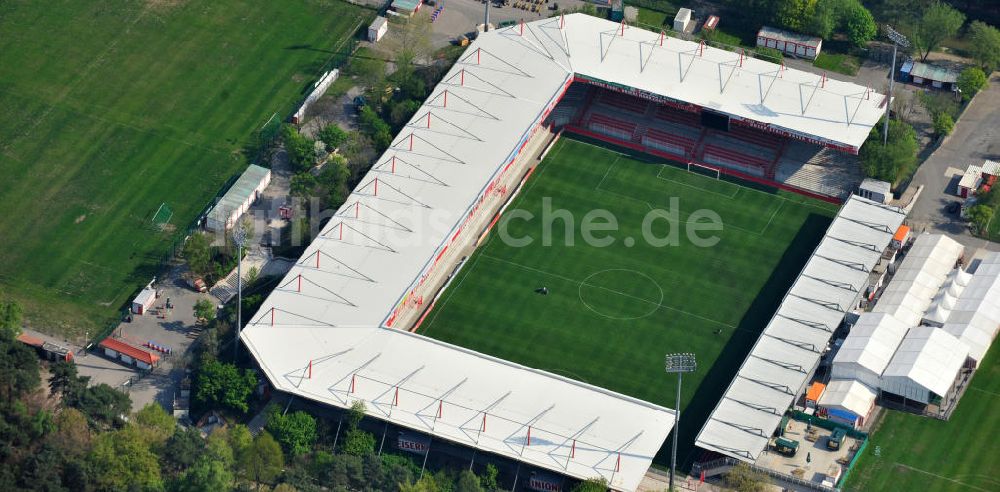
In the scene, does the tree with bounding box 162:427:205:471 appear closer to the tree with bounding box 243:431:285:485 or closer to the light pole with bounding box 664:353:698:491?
the tree with bounding box 243:431:285:485

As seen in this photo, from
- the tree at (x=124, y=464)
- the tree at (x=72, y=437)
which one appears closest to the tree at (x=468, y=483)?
the tree at (x=124, y=464)

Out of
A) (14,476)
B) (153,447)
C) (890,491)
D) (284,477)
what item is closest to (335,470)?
(284,477)

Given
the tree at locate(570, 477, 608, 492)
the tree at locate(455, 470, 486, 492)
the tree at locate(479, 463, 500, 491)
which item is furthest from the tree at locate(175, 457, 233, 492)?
the tree at locate(570, 477, 608, 492)

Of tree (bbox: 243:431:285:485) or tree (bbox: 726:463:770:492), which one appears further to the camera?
tree (bbox: 243:431:285:485)

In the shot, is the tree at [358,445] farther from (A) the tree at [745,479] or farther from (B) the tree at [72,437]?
(A) the tree at [745,479]

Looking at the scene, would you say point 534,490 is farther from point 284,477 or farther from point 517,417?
point 284,477

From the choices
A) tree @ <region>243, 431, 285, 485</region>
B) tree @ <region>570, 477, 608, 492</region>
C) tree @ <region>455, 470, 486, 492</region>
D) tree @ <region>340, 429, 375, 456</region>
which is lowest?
tree @ <region>243, 431, 285, 485</region>

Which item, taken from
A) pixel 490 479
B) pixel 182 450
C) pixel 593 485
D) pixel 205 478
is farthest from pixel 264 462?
pixel 593 485
